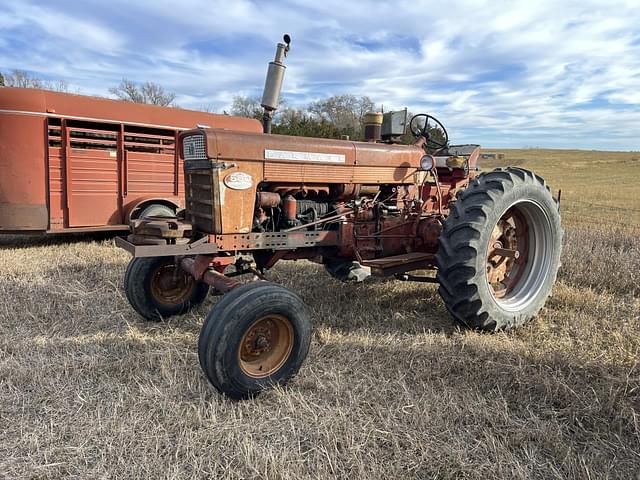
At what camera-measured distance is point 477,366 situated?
324 centimetres

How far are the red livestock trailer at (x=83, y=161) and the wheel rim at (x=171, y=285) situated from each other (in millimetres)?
3425

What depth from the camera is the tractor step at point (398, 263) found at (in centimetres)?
405

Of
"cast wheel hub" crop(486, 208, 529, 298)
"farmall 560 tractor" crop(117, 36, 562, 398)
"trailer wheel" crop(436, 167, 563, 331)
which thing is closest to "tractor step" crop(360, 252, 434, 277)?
"farmall 560 tractor" crop(117, 36, 562, 398)

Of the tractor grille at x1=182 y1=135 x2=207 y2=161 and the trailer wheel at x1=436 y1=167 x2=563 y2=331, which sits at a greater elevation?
the tractor grille at x1=182 y1=135 x2=207 y2=161

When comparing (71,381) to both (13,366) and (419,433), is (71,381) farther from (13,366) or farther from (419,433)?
(419,433)

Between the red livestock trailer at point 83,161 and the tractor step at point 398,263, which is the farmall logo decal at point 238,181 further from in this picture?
the red livestock trailer at point 83,161

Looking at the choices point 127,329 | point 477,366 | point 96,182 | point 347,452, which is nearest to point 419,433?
point 347,452

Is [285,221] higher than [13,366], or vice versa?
[285,221]

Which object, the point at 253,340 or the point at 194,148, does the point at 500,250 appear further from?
the point at 194,148

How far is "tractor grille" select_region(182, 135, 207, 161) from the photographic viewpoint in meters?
3.43

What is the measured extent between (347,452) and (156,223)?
2078 millimetres

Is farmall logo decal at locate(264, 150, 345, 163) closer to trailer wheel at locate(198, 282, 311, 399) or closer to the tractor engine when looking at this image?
the tractor engine

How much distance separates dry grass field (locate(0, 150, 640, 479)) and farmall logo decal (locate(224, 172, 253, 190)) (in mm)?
1254

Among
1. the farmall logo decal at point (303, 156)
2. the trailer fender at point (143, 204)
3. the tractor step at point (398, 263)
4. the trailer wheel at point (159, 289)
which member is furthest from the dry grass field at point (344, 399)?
the trailer fender at point (143, 204)
